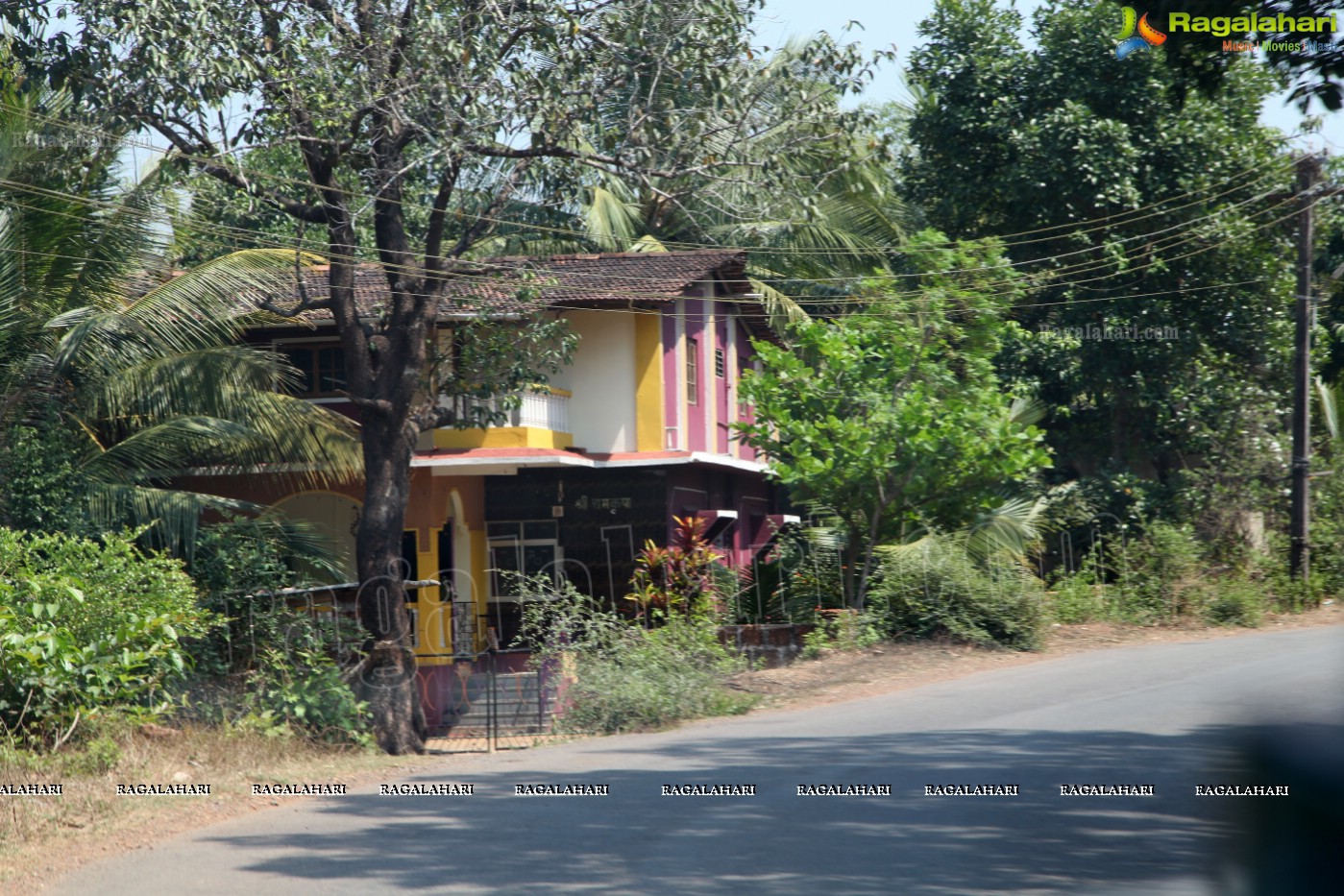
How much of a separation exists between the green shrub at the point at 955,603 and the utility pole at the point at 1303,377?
7080 millimetres

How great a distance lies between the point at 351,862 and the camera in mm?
7941

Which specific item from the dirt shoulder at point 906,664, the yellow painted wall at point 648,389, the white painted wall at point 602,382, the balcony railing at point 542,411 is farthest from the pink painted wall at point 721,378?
the dirt shoulder at point 906,664

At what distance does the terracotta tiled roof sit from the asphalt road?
314 inches

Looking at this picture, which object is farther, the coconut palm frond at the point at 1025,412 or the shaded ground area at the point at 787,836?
the coconut palm frond at the point at 1025,412

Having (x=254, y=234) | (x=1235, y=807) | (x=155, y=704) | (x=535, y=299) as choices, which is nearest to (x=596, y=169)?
(x=535, y=299)

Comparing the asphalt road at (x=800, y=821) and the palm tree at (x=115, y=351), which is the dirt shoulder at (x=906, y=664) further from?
the palm tree at (x=115, y=351)

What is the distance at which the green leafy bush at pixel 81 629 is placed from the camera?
1052 centimetres

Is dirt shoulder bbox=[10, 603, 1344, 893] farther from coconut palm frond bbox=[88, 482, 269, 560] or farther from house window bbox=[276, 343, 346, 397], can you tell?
house window bbox=[276, 343, 346, 397]

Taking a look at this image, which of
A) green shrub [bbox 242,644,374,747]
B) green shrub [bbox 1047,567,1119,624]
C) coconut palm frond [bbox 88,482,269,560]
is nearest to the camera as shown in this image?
green shrub [bbox 242,644,374,747]

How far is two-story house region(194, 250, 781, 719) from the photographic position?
22.9 m

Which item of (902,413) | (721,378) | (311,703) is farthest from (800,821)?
(721,378)

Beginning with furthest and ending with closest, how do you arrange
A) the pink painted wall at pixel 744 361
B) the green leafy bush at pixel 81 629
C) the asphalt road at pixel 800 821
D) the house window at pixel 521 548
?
the pink painted wall at pixel 744 361 → the house window at pixel 521 548 → the green leafy bush at pixel 81 629 → the asphalt road at pixel 800 821

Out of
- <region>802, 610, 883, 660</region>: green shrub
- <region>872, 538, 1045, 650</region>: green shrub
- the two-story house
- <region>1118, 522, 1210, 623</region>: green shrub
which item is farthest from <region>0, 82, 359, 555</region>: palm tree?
<region>1118, 522, 1210, 623</region>: green shrub

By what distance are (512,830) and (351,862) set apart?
3.64ft
